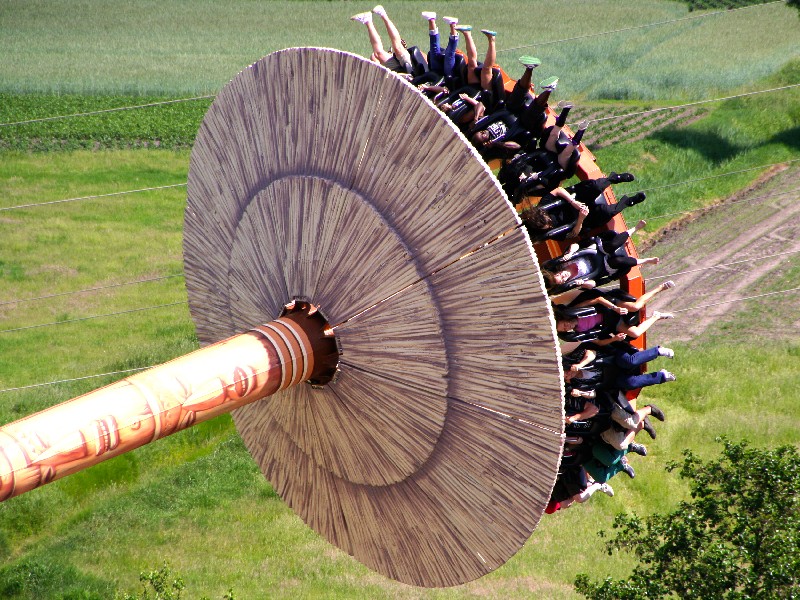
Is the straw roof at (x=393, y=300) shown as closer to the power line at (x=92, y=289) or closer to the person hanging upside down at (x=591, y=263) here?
the person hanging upside down at (x=591, y=263)

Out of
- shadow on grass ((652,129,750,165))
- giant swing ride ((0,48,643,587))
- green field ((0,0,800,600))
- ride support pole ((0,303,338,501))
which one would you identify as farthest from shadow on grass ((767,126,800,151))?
ride support pole ((0,303,338,501))

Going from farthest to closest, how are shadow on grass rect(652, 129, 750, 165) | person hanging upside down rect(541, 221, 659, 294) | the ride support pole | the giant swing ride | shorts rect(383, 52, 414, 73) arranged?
1. shadow on grass rect(652, 129, 750, 165)
2. shorts rect(383, 52, 414, 73)
3. person hanging upside down rect(541, 221, 659, 294)
4. the giant swing ride
5. the ride support pole

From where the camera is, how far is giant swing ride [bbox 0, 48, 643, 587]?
5.30m

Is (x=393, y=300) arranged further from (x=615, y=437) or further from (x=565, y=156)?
(x=615, y=437)

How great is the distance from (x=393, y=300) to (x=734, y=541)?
5728 millimetres

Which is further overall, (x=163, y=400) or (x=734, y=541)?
(x=734, y=541)

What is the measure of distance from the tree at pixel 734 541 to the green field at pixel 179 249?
15.1ft

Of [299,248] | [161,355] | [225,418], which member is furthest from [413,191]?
[161,355]

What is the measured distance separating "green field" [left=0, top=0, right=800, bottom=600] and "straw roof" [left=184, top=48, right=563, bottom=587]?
836cm

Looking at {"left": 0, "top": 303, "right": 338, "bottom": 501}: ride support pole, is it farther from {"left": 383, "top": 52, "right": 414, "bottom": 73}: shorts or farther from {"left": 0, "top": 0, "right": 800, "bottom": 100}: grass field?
{"left": 0, "top": 0, "right": 800, "bottom": 100}: grass field

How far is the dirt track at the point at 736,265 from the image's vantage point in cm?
2177

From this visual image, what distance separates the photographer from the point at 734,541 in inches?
394

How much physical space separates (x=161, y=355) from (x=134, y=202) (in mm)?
7147

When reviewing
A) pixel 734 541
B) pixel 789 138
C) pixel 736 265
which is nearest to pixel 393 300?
pixel 734 541
